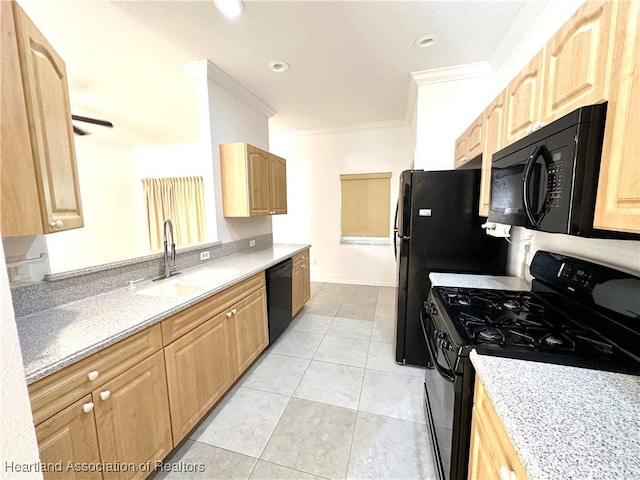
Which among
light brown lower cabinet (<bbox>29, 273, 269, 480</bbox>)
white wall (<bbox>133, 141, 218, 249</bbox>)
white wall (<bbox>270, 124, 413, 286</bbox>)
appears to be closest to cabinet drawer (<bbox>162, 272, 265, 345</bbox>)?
light brown lower cabinet (<bbox>29, 273, 269, 480</bbox>)

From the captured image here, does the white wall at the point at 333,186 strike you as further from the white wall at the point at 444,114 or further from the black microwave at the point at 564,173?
the black microwave at the point at 564,173

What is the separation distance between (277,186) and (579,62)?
9.28ft

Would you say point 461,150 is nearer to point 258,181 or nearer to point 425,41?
point 425,41

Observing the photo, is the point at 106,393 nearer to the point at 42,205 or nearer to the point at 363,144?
the point at 42,205

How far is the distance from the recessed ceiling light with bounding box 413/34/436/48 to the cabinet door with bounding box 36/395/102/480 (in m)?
2.96

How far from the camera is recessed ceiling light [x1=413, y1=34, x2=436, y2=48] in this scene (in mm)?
1999

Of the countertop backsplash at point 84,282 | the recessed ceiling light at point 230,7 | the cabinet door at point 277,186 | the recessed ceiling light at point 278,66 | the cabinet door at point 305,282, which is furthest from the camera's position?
the cabinet door at point 305,282

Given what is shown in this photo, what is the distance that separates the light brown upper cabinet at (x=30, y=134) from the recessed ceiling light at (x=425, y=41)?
2293 millimetres

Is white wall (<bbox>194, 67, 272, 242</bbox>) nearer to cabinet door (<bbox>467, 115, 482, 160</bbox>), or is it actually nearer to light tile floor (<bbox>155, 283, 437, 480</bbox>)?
light tile floor (<bbox>155, 283, 437, 480</bbox>)

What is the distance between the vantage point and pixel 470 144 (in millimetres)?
2006

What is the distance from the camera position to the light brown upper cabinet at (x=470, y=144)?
5.96 feet

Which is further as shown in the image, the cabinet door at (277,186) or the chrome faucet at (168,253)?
the cabinet door at (277,186)

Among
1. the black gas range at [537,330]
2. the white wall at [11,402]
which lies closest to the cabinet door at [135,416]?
the white wall at [11,402]

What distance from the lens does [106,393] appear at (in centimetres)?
106
